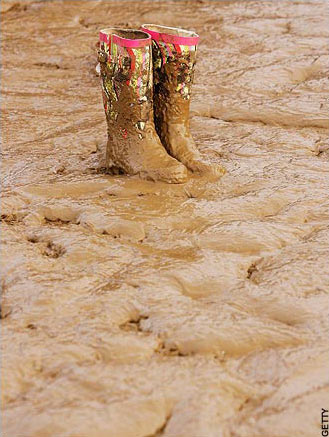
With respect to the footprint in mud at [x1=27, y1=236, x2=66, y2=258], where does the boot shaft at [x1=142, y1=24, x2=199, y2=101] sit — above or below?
above

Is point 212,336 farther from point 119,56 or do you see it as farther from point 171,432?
point 119,56

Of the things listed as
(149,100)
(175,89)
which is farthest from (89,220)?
(175,89)

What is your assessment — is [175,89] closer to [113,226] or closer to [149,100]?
[149,100]

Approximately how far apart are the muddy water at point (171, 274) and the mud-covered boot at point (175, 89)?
0.19 meters

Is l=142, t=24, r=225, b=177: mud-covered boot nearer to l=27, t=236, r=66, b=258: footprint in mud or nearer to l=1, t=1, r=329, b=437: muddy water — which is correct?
l=1, t=1, r=329, b=437: muddy water

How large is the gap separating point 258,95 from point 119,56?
137 centimetres

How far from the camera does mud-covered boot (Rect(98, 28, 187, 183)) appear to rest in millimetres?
2510

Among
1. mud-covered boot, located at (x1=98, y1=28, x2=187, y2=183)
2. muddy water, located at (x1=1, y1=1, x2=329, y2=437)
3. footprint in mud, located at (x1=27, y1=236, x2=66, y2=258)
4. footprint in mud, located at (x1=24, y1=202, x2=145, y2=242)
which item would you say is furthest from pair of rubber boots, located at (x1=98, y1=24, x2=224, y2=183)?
footprint in mud, located at (x1=27, y1=236, x2=66, y2=258)

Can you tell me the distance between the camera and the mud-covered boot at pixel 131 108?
2.51m

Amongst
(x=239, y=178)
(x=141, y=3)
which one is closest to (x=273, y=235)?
(x=239, y=178)

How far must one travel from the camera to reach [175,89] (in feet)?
8.77

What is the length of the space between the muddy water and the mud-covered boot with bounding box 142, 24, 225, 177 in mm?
187

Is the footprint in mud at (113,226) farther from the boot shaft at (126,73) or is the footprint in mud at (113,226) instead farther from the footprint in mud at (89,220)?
the boot shaft at (126,73)

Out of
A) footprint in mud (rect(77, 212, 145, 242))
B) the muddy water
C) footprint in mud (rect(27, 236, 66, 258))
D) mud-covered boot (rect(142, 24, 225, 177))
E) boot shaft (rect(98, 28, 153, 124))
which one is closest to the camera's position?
the muddy water
